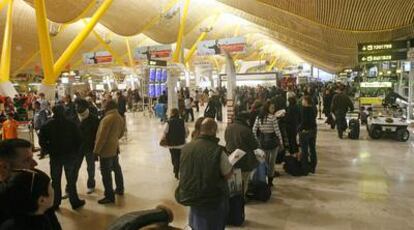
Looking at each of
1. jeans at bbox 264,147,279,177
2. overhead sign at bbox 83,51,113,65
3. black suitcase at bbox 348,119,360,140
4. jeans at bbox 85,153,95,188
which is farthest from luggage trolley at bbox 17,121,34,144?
overhead sign at bbox 83,51,113,65

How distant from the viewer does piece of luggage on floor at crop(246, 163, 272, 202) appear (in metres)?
5.86

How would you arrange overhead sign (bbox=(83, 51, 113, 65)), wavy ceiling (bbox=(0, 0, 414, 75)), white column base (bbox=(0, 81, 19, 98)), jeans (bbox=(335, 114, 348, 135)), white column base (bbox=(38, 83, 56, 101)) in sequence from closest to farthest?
jeans (bbox=(335, 114, 348, 135)), wavy ceiling (bbox=(0, 0, 414, 75)), white column base (bbox=(38, 83, 56, 101)), white column base (bbox=(0, 81, 19, 98)), overhead sign (bbox=(83, 51, 113, 65))

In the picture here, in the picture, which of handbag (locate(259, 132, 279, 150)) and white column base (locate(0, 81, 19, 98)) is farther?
white column base (locate(0, 81, 19, 98))

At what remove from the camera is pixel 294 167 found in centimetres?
752

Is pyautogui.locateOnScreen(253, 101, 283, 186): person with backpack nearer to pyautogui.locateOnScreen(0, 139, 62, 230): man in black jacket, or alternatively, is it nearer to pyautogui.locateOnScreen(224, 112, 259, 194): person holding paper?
pyautogui.locateOnScreen(224, 112, 259, 194): person holding paper

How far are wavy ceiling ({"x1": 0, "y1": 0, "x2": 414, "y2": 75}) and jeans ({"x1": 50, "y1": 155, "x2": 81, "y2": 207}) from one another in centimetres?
944

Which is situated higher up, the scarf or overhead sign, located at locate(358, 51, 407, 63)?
overhead sign, located at locate(358, 51, 407, 63)

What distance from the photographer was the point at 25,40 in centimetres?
3384

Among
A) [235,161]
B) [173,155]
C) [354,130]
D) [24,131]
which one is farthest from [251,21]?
[235,161]

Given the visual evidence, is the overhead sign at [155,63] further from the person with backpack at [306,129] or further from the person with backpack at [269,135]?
the person with backpack at [269,135]

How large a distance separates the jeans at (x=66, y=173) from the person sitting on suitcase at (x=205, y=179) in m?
2.89

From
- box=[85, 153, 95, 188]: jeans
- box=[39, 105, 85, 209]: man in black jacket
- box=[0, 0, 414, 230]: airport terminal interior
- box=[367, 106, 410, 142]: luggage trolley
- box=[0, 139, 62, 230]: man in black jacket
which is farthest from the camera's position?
box=[367, 106, 410, 142]: luggage trolley

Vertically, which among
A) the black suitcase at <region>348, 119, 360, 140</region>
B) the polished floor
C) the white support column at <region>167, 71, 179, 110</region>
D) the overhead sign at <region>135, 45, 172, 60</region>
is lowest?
the polished floor

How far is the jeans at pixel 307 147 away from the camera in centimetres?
748
